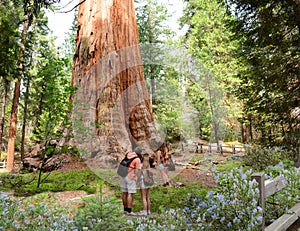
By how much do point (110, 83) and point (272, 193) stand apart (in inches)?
221

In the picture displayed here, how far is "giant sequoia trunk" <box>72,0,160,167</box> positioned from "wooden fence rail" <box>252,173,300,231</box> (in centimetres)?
450

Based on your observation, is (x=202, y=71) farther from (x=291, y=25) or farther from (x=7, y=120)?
(x=7, y=120)

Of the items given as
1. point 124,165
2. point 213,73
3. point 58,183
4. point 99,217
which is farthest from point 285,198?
point 213,73

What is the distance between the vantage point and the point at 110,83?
26.8 ft

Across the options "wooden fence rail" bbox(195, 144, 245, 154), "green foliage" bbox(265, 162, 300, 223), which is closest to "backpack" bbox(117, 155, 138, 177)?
"green foliage" bbox(265, 162, 300, 223)

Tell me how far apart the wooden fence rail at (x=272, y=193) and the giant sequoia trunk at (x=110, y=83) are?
4.50 m

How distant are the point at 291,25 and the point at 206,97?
8677mm

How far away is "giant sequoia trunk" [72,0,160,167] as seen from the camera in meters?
7.65

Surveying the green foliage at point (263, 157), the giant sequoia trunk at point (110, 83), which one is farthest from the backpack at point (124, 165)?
the green foliage at point (263, 157)

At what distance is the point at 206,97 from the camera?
49.2 feet

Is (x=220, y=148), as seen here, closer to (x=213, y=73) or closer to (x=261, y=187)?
(x=213, y=73)

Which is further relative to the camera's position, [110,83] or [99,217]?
[110,83]

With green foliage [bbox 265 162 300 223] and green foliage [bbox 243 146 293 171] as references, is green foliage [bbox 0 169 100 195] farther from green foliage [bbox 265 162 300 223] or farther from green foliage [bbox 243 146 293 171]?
green foliage [bbox 243 146 293 171]

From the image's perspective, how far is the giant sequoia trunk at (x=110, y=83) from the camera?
765cm
